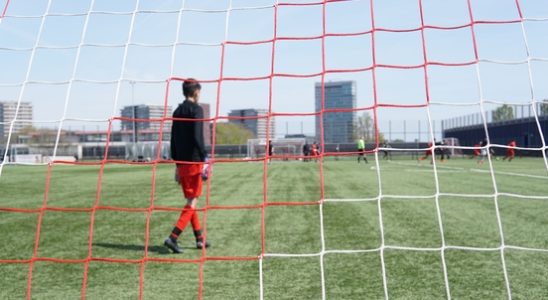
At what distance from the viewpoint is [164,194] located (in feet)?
32.4

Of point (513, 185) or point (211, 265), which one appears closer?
point (211, 265)

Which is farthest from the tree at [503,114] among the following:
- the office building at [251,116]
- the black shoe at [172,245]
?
the black shoe at [172,245]

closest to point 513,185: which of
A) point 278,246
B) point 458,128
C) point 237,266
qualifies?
point 278,246

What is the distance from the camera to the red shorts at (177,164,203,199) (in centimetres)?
442

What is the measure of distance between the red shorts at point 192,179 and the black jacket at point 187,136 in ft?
0.36

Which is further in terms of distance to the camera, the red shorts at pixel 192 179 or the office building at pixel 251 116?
the red shorts at pixel 192 179

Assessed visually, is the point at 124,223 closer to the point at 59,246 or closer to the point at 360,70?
the point at 59,246

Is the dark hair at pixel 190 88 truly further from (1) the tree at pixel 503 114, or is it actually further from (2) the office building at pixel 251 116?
(1) the tree at pixel 503 114

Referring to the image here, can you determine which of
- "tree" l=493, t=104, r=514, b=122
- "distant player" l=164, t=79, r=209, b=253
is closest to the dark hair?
"distant player" l=164, t=79, r=209, b=253

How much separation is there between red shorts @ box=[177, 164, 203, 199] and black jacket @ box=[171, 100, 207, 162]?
0.36ft

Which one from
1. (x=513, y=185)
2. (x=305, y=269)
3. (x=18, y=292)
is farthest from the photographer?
(x=513, y=185)

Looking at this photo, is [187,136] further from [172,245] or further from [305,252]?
[305,252]

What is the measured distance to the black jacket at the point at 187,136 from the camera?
4.30 m

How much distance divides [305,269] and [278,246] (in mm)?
806
